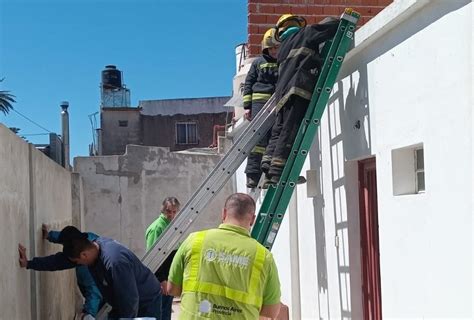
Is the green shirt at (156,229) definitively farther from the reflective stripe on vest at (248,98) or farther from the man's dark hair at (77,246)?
the man's dark hair at (77,246)

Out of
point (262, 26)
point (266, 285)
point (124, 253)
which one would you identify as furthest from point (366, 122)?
point (262, 26)

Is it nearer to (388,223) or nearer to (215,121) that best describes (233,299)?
(388,223)

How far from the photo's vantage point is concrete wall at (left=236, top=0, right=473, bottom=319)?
10.7 ft

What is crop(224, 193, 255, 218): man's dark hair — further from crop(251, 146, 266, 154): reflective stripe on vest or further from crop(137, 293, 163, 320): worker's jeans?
crop(251, 146, 266, 154): reflective stripe on vest

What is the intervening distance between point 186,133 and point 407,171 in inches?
1205

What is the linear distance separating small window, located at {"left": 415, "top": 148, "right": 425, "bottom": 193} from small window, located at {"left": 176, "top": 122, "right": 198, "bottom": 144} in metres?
30.3

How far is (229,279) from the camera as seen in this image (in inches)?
131

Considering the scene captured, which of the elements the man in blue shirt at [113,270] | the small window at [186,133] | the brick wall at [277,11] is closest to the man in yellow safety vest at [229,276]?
the man in blue shirt at [113,270]

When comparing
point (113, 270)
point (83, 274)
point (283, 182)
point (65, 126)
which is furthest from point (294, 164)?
point (65, 126)

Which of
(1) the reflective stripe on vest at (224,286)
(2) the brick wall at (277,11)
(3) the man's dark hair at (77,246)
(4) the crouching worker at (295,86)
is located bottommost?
(1) the reflective stripe on vest at (224,286)

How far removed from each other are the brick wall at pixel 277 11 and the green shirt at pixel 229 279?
12.9ft

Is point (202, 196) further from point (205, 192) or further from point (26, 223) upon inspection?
point (26, 223)

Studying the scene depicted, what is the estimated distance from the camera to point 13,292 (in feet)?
13.4

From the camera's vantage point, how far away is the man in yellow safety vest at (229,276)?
332cm
